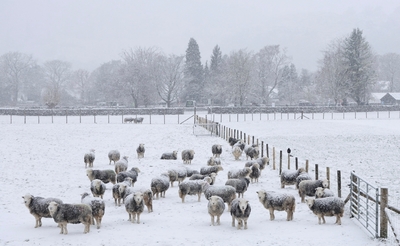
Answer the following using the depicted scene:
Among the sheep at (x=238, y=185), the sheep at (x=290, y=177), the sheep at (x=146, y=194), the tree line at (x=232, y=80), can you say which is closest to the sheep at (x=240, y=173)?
the sheep at (x=290, y=177)

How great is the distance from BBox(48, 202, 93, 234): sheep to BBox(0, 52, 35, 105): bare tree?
394 ft

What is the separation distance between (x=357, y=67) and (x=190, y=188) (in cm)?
7013

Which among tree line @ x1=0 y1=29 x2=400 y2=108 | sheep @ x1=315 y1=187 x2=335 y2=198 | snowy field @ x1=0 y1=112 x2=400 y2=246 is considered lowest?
snowy field @ x1=0 y1=112 x2=400 y2=246

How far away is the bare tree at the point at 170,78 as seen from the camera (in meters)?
89.3

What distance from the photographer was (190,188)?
15.0 m

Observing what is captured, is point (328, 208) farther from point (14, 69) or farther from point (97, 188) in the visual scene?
point (14, 69)

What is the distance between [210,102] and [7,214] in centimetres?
7724

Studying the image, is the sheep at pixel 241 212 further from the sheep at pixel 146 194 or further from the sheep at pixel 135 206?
the sheep at pixel 146 194

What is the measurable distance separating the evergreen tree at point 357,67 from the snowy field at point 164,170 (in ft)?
125

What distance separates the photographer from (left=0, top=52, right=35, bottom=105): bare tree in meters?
126

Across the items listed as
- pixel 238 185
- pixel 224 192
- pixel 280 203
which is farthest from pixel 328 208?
pixel 238 185

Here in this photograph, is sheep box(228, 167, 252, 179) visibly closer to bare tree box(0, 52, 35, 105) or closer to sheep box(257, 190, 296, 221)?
sheep box(257, 190, 296, 221)

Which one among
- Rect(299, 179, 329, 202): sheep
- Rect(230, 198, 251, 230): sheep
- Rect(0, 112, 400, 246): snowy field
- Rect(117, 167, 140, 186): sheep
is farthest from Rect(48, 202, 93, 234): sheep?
Rect(299, 179, 329, 202): sheep

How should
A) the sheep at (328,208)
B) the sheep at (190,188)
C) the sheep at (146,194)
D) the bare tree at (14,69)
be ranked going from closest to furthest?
the sheep at (328,208)
the sheep at (146,194)
the sheep at (190,188)
the bare tree at (14,69)
